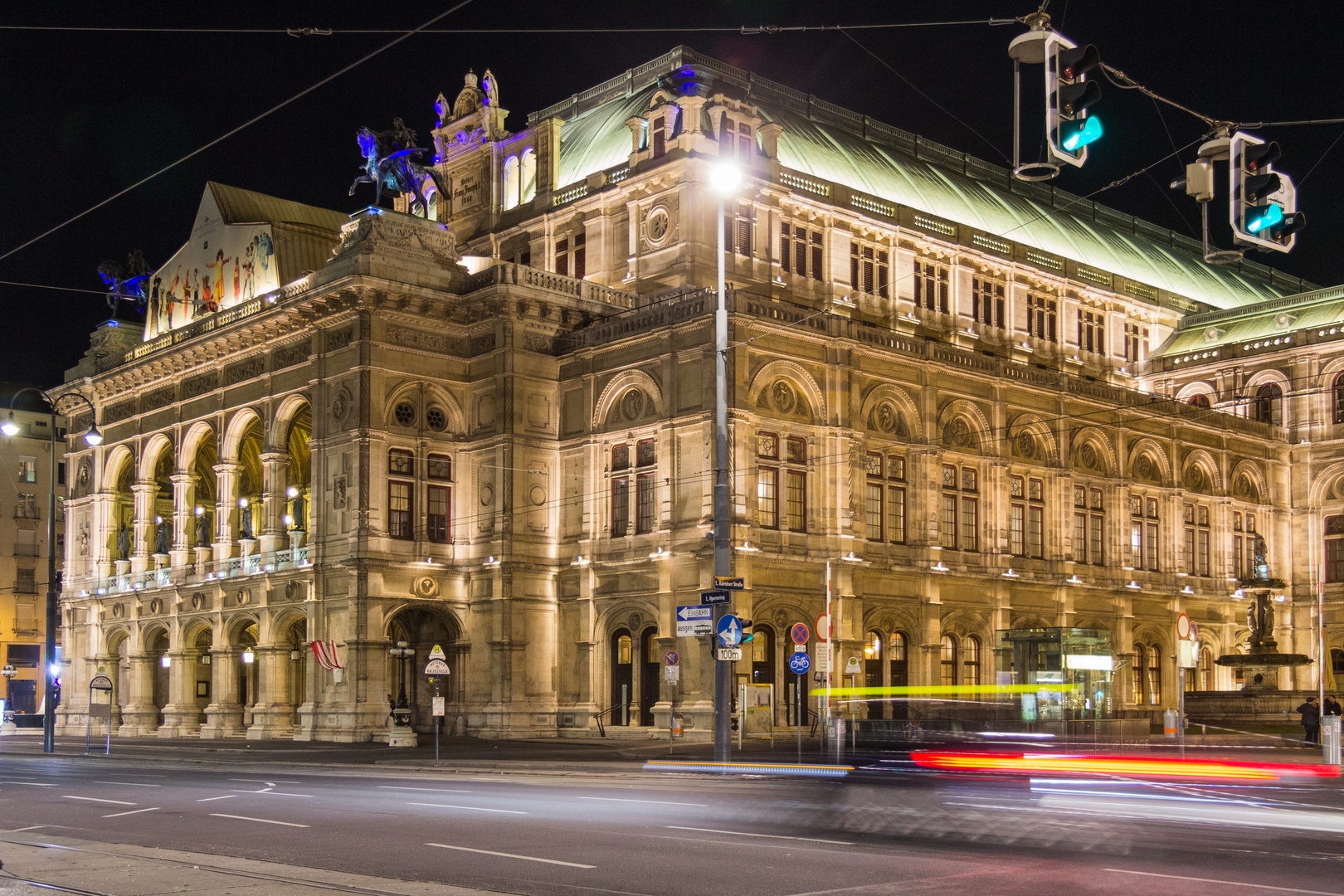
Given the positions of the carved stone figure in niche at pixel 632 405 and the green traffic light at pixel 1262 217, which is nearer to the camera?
the green traffic light at pixel 1262 217

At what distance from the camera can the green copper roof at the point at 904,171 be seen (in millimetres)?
62469

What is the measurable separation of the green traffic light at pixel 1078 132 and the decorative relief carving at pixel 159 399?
54.5 m

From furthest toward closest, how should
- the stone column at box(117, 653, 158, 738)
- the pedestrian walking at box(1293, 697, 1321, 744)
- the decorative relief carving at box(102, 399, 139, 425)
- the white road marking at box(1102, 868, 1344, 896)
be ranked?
the decorative relief carving at box(102, 399, 139, 425) → the stone column at box(117, 653, 158, 738) → the pedestrian walking at box(1293, 697, 1321, 744) → the white road marking at box(1102, 868, 1344, 896)

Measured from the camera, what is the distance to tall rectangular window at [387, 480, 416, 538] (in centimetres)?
5322

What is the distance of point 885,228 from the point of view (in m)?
62.8

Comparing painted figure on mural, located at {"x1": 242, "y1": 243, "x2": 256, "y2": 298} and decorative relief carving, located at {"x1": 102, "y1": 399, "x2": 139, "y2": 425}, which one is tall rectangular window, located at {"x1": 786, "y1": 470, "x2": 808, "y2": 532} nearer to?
painted figure on mural, located at {"x1": 242, "y1": 243, "x2": 256, "y2": 298}

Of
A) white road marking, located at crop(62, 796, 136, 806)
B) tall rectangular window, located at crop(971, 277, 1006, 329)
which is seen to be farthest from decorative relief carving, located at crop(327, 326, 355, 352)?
white road marking, located at crop(62, 796, 136, 806)

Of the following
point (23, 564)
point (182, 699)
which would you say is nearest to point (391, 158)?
point (182, 699)

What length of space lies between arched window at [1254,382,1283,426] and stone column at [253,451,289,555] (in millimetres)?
47447

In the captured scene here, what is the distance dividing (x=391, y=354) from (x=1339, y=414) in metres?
46.7

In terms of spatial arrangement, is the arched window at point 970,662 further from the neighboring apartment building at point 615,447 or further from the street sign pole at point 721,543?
the street sign pole at point 721,543

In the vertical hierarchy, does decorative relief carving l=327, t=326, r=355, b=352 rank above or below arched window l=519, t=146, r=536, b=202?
below

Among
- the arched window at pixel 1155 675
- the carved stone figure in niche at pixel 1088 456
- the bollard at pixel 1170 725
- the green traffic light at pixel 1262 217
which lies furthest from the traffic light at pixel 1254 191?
the arched window at pixel 1155 675

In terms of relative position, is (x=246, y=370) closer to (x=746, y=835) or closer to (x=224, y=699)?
(x=224, y=699)
